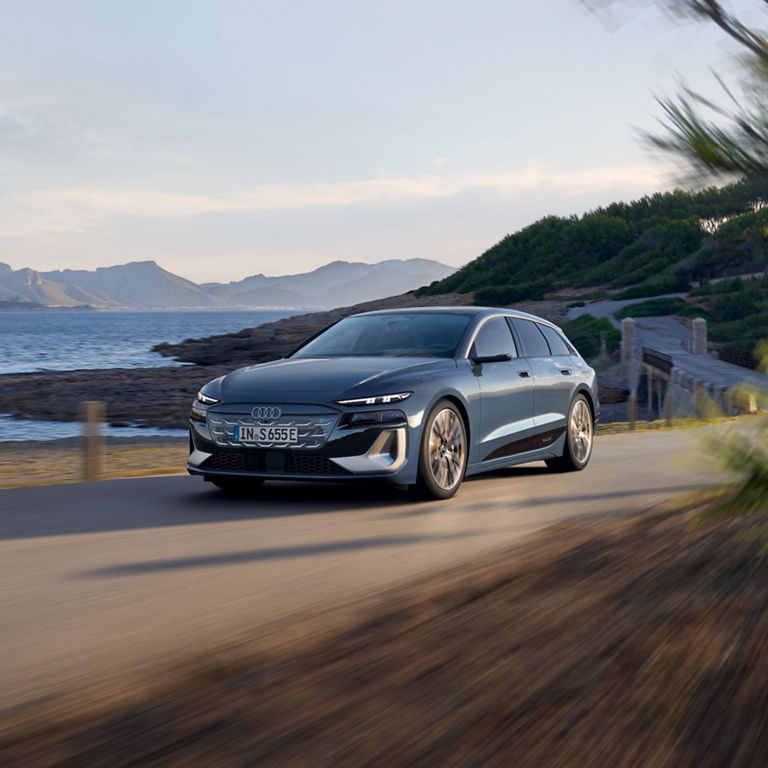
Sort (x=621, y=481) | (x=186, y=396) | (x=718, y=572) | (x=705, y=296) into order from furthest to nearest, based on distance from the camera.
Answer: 1. (x=705, y=296)
2. (x=186, y=396)
3. (x=621, y=481)
4. (x=718, y=572)

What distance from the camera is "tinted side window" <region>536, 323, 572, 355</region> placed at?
11.0m

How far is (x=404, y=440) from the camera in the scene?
8.11 meters

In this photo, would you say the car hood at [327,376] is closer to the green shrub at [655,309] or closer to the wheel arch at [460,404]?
the wheel arch at [460,404]

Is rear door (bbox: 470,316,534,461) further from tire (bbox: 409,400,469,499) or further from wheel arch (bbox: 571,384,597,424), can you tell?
wheel arch (bbox: 571,384,597,424)

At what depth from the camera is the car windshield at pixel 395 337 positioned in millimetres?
9336

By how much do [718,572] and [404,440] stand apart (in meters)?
3.06

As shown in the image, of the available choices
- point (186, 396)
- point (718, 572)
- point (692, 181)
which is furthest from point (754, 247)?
point (186, 396)

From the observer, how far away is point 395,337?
31.4 ft

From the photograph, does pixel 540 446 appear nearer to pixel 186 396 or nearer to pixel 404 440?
pixel 404 440

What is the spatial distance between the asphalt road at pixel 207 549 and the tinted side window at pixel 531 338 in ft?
3.98

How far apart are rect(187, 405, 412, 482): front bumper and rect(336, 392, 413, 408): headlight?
101 mm

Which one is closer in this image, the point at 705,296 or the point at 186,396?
the point at 186,396

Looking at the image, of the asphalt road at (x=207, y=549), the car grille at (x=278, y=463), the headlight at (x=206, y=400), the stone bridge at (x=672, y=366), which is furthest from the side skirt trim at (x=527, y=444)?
the stone bridge at (x=672, y=366)

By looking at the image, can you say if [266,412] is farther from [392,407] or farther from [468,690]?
[468,690]
